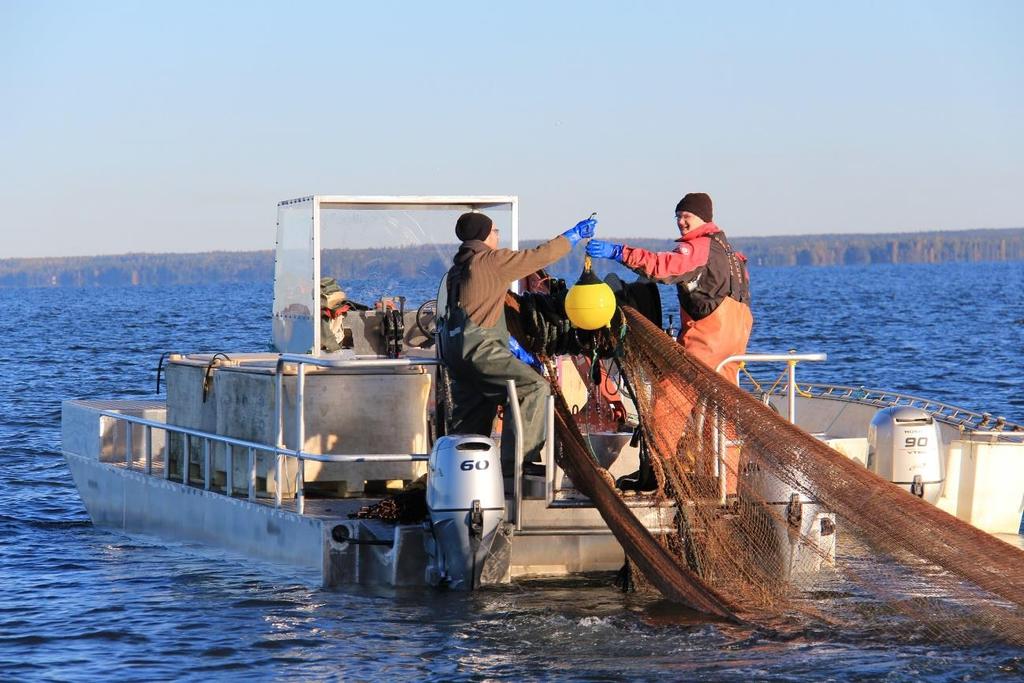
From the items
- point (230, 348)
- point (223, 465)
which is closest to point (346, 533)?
point (223, 465)

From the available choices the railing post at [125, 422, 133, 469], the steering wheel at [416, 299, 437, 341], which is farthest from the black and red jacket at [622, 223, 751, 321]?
the railing post at [125, 422, 133, 469]

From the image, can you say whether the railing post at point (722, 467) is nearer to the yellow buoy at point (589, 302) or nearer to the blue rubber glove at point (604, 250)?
the yellow buoy at point (589, 302)

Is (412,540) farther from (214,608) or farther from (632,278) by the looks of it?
(632,278)

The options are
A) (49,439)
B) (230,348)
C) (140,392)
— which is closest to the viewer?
(49,439)

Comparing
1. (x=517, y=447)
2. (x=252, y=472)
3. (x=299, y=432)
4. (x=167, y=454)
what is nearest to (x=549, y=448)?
(x=517, y=447)

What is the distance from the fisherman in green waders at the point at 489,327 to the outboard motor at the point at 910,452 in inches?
128

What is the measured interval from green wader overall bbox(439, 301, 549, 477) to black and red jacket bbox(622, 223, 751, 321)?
1.02 meters

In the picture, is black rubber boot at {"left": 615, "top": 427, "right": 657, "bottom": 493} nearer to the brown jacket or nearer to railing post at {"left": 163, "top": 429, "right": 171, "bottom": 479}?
the brown jacket

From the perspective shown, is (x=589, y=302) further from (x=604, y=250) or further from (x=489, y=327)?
(x=489, y=327)

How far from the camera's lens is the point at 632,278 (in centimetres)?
1151

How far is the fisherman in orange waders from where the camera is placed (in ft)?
35.0

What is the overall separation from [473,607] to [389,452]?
62.4 inches

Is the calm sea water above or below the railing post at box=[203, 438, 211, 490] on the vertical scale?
below

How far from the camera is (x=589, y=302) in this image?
10.6 meters
